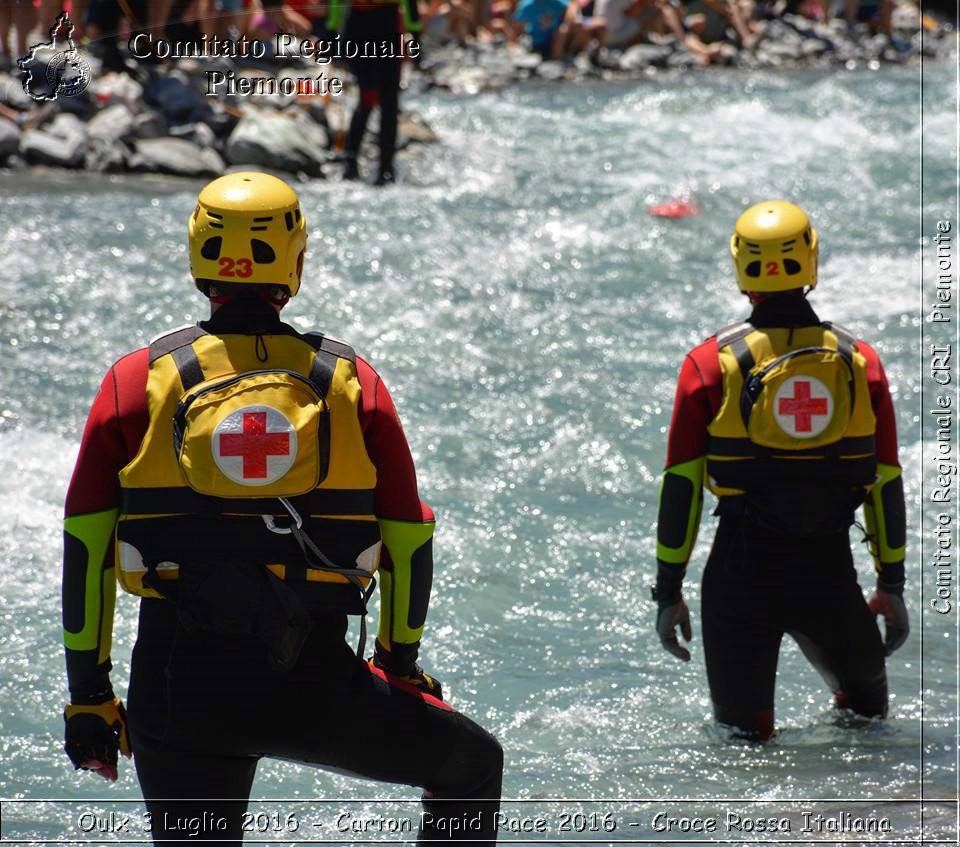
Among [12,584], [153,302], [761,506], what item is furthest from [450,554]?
[153,302]

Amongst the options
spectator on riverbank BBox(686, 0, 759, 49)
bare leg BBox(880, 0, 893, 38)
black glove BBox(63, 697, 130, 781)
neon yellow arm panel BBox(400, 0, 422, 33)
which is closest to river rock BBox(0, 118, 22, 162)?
neon yellow arm panel BBox(400, 0, 422, 33)

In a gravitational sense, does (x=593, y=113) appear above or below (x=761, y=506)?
above

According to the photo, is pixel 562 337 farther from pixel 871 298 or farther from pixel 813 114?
pixel 813 114

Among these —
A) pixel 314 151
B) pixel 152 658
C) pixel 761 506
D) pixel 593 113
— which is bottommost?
pixel 152 658

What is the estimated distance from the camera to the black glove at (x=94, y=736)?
2.68m

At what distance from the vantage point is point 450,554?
18.9 feet

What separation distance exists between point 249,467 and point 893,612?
7.47 feet

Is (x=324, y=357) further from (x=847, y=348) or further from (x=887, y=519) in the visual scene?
(x=887, y=519)

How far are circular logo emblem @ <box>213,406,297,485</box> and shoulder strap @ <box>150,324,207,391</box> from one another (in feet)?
0.44

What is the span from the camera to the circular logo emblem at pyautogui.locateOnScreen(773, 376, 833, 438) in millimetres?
3520

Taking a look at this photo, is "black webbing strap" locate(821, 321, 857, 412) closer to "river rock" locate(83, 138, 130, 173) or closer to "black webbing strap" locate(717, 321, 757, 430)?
"black webbing strap" locate(717, 321, 757, 430)

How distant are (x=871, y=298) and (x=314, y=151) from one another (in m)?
4.52

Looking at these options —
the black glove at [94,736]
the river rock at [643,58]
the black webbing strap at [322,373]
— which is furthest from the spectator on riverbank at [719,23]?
the black glove at [94,736]

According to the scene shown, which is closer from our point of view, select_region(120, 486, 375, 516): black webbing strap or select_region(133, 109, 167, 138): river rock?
select_region(120, 486, 375, 516): black webbing strap
